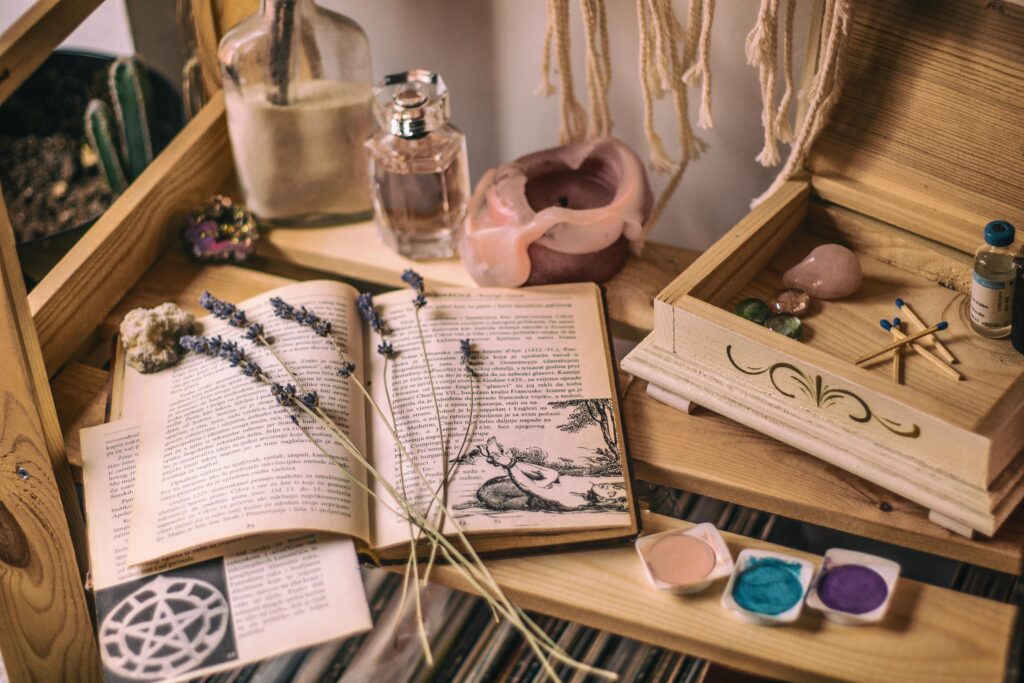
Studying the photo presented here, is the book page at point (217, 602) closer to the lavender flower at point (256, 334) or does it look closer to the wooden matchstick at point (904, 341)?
the lavender flower at point (256, 334)

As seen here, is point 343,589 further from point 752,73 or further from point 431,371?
point 752,73

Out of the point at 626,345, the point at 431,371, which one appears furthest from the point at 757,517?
the point at 431,371

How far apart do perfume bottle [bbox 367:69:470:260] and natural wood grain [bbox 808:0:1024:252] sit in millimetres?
344

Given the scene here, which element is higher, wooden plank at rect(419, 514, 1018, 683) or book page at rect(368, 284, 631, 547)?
book page at rect(368, 284, 631, 547)

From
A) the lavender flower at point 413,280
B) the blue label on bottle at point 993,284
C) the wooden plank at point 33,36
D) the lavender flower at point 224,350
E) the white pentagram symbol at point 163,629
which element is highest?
the wooden plank at point 33,36

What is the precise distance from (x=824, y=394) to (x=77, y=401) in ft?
2.12

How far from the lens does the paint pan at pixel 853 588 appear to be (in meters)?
0.76

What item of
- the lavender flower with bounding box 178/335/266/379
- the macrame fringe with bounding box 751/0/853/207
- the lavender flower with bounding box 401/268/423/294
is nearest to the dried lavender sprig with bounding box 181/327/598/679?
the lavender flower with bounding box 178/335/266/379

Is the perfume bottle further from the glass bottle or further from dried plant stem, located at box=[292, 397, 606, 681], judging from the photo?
dried plant stem, located at box=[292, 397, 606, 681]

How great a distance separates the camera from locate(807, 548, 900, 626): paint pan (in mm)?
764

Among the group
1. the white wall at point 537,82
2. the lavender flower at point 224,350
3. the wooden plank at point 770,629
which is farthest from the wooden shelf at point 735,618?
the white wall at point 537,82

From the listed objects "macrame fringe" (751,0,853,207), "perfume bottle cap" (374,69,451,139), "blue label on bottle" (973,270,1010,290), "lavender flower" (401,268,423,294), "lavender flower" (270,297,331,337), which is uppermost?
"macrame fringe" (751,0,853,207)

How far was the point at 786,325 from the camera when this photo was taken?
2.99ft

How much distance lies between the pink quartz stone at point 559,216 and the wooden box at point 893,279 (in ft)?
0.42
